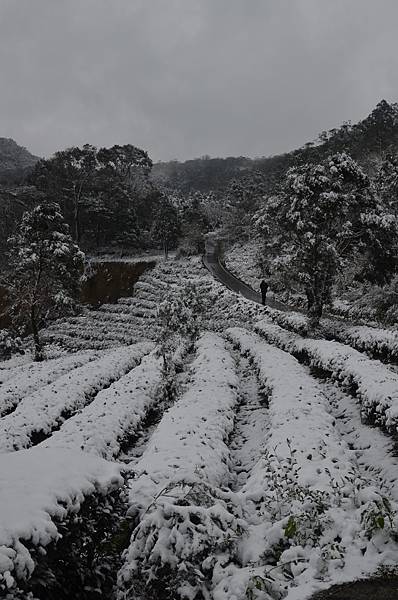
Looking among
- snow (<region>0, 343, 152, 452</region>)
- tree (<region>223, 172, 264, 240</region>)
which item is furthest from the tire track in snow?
tree (<region>223, 172, 264, 240</region>)

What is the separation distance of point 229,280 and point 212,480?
36645 millimetres

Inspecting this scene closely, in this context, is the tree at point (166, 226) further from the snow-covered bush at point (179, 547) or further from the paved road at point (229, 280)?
the snow-covered bush at point (179, 547)

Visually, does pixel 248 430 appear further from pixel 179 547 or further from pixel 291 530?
pixel 179 547

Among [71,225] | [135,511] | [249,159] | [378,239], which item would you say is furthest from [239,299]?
[249,159]

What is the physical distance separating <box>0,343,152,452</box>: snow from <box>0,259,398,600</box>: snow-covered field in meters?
0.06

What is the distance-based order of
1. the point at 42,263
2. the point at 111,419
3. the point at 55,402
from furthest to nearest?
the point at 42,263, the point at 55,402, the point at 111,419

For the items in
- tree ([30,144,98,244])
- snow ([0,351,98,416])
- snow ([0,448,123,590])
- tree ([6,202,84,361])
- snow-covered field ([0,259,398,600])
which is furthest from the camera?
tree ([30,144,98,244])

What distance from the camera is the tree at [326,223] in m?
19.4

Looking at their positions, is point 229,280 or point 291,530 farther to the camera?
point 229,280

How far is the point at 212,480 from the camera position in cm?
696

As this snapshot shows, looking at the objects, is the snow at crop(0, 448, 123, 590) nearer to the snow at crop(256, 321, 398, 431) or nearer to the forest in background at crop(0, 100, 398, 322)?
the snow at crop(256, 321, 398, 431)

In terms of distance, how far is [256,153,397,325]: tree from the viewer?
63.6 feet

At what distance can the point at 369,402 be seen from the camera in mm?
9922

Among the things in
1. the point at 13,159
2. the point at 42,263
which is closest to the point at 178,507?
the point at 42,263
